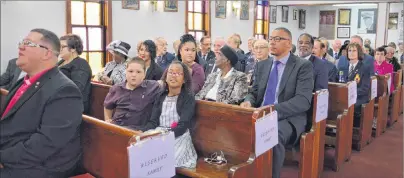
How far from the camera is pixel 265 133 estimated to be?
2566 millimetres

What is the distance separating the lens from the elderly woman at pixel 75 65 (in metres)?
3.51

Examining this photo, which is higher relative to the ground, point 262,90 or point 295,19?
point 295,19

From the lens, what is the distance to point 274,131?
2693mm

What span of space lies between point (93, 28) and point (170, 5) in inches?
73.5

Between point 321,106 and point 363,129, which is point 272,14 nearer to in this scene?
point 363,129

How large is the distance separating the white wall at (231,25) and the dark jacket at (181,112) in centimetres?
652

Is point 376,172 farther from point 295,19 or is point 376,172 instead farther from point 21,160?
point 295,19

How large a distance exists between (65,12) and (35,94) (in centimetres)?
431

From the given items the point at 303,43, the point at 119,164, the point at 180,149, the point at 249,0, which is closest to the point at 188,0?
the point at 249,0

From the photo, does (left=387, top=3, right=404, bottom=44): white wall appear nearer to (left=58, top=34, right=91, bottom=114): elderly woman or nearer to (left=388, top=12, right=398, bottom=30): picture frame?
(left=388, top=12, right=398, bottom=30): picture frame

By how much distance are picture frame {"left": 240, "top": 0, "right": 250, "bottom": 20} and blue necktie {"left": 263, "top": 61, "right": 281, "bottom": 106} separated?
7223 mm

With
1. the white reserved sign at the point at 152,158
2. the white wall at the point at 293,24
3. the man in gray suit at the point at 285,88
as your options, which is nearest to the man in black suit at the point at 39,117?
the white reserved sign at the point at 152,158

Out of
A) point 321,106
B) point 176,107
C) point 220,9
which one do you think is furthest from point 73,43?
point 220,9

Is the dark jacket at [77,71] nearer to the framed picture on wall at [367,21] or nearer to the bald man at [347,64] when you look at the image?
the bald man at [347,64]
